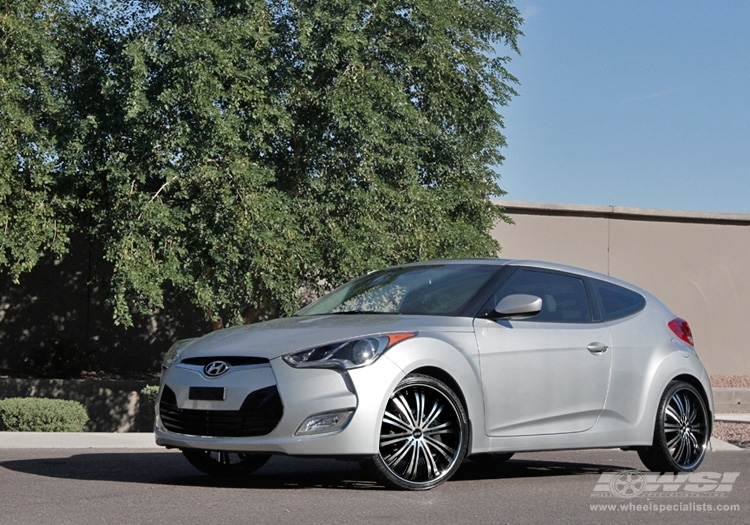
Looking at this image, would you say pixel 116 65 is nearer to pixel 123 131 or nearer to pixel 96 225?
pixel 123 131

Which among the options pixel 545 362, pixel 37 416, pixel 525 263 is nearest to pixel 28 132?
pixel 37 416

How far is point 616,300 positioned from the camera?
29.4 feet

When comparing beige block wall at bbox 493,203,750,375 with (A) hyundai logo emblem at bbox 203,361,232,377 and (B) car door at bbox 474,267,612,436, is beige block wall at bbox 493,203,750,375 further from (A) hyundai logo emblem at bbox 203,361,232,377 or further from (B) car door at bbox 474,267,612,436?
(A) hyundai logo emblem at bbox 203,361,232,377

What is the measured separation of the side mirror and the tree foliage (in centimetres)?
893

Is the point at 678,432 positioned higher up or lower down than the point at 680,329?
lower down

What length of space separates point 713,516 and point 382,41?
13379mm

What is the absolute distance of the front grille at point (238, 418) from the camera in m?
6.98

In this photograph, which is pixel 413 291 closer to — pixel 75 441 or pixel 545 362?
pixel 545 362

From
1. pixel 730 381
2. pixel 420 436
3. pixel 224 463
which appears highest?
pixel 420 436

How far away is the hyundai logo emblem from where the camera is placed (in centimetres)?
721

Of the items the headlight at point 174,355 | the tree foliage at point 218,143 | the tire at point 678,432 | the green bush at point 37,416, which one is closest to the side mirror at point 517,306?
the tire at point 678,432

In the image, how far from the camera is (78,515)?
6.18 meters

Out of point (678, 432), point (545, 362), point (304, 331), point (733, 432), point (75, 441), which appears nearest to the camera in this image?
point (304, 331)

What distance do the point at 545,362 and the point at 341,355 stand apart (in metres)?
1.75
